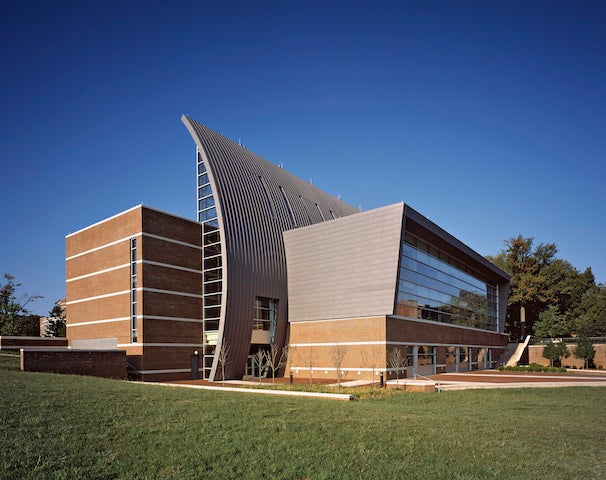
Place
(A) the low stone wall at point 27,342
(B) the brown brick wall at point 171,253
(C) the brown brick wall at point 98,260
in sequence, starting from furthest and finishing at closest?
1. (A) the low stone wall at point 27,342
2. (C) the brown brick wall at point 98,260
3. (B) the brown brick wall at point 171,253

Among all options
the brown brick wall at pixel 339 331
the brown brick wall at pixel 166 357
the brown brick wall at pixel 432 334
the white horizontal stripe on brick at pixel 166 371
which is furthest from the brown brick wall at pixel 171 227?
the brown brick wall at pixel 432 334

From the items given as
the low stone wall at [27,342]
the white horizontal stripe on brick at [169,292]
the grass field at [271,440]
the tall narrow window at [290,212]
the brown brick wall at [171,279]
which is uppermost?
the tall narrow window at [290,212]

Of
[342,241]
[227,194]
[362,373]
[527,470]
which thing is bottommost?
[362,373]

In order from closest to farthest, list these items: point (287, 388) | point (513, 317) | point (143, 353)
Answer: point (287, 388) < point (143, 353) < point (513, 317)

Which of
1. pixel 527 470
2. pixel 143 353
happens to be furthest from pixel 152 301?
pixel 527 470

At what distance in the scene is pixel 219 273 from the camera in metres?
36.6

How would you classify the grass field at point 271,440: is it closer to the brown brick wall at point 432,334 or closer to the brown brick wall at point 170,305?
the brown brick wall at point 170,305

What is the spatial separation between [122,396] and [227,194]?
21.3 meters

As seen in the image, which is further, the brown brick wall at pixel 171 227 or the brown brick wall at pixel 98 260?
the brown brick wall at pixel 98 260

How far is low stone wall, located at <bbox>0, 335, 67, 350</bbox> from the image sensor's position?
127ft

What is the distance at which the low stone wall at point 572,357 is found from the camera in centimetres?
5234

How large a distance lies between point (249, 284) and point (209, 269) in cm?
387

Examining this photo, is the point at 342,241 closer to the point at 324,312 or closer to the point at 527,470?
the point at 324,312

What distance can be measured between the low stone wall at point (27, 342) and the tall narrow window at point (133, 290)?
11241 mm
